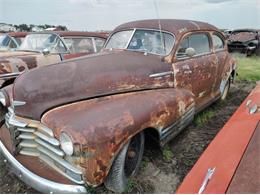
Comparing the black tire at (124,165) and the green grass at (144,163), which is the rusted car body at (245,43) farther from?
the black tire at (124,165)

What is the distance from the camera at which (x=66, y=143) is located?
101 inches

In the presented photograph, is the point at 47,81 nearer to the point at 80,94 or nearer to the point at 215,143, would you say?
the point at 80,94

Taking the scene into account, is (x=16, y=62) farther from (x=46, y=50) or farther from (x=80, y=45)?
(x=80, y=45)

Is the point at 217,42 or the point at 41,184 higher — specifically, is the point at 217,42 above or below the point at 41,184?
above

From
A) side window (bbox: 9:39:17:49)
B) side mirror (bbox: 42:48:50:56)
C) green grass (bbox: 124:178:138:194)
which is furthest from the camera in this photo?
side window (bbox: 9:39:17:49)

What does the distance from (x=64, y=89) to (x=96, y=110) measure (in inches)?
21.2

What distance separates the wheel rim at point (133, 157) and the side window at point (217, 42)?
3116 millimetres

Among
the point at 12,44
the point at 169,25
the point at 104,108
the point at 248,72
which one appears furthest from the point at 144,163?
the point at 12,44

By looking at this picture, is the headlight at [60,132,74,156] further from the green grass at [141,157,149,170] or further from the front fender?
the green grass at [141,157,149,170]

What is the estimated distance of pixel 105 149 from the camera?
8.40 feet

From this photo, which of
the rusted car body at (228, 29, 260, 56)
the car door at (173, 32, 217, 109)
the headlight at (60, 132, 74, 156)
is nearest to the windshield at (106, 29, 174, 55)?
the car door at (173, 32, 217, 109)

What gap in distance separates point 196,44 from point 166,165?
234 cm

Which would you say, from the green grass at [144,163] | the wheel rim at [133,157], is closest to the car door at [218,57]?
the green grass at [144,163]

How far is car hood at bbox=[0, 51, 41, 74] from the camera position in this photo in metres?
5.71
